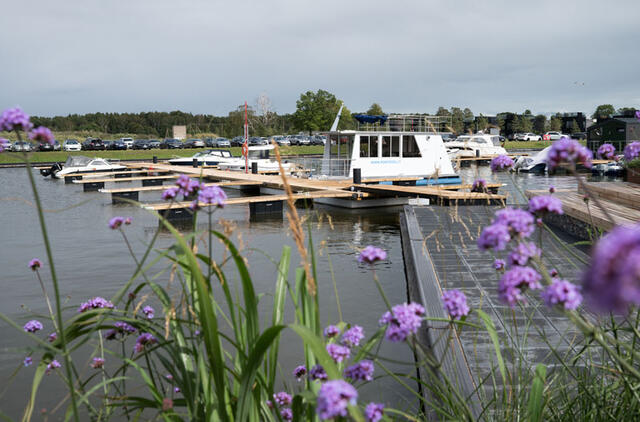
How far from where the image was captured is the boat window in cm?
2044

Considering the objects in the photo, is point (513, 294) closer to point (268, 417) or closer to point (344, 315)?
point (268, 417)

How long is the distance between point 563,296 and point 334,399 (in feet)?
1.62

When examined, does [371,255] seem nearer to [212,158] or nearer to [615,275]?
[615,275]

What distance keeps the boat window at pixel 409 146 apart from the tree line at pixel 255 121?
Answer: 37.8 meters

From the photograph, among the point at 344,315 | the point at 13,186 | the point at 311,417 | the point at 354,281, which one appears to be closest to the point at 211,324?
the point at 311,417

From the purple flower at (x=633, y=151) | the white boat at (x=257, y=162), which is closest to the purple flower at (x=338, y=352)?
the purple flower at (x=633, y=151)

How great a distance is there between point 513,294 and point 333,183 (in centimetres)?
1810

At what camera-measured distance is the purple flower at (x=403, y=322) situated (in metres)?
1.36

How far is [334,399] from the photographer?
972mm

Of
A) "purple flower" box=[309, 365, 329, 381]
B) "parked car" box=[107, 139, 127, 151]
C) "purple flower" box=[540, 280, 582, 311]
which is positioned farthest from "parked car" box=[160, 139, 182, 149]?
"purple flower" box=[540, 280, 582, 311]

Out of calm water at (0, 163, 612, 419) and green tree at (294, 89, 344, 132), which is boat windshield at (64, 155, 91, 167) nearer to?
calm water at (0, 163, 612, 419)

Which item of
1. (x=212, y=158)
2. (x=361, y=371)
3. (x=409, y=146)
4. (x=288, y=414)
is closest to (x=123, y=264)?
(x=288, y=414)

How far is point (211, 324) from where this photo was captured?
1.49m

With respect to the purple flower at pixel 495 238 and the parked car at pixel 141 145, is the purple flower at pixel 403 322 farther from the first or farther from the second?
the parked car at pixel 141 145
